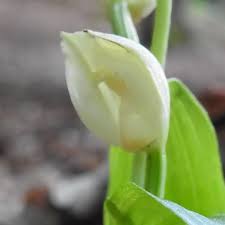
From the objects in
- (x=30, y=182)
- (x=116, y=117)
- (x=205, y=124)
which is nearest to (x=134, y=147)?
(x=116, y=117)

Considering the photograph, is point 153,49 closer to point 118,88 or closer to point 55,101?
point 118,88

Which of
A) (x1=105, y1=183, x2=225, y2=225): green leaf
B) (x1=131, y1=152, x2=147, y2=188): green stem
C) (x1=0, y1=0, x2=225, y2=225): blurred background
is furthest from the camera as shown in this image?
(x1=0, y1=0, x2=225, y2=225): blurred background

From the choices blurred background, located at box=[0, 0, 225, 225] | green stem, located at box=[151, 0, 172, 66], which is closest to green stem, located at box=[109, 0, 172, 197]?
green stem, located at box=[151, 0, 172, 66]

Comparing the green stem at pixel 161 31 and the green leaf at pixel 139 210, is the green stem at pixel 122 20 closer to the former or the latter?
the green stem at pixel 161 31

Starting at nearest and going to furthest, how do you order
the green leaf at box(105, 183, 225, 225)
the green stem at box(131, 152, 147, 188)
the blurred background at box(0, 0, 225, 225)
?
the green leaf at box(105, 183, 225, 225), the green stem at box(131, 152, 147, 188), the blurred background at box(0, 0, 225, 225)

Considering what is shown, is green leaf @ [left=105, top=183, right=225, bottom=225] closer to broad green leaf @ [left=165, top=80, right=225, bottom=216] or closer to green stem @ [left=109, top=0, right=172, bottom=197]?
green stem @ [left=109, top=0, right=172, bottom=197]

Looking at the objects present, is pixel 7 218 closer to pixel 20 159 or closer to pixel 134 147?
pixel 20 159

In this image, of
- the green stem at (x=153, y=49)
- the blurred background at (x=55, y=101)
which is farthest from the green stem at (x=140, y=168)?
the blurred background at (x=55, y=101)
